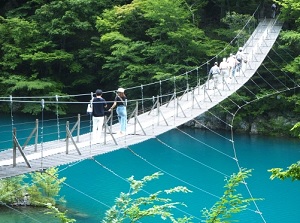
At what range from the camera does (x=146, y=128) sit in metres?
8.65

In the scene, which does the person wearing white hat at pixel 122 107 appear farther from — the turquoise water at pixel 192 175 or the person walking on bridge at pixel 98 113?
the turquoise water at pixel 192 175

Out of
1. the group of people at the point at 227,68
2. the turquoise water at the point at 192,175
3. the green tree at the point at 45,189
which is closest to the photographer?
the green tree at the point at 45,189

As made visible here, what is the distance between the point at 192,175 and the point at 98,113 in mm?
5613

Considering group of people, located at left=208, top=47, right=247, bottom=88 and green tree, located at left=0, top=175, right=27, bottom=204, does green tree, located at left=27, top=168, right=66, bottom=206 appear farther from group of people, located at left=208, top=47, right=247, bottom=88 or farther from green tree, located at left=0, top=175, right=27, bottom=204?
group of people, located at left=208, top=47, right=247, bottom=88

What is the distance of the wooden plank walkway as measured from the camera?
6199 mm

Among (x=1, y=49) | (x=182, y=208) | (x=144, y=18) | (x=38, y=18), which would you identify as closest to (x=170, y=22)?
(x=144, y=18)

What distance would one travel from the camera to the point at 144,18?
18.1 m

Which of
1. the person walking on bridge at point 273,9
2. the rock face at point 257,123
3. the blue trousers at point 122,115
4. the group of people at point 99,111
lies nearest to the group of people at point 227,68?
the rock face at point 257,123

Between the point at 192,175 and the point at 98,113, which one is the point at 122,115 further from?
the point at 192,175

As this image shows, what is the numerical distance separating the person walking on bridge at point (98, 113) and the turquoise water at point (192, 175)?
52 centimetres

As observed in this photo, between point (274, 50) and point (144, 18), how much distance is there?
454 cm

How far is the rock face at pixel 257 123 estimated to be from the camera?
1634 cm

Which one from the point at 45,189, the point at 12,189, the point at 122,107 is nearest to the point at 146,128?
the point at 122,107

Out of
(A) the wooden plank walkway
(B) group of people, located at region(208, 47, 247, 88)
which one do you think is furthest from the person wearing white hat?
(B) group of people, located at region(208, 47, 247, 88)
